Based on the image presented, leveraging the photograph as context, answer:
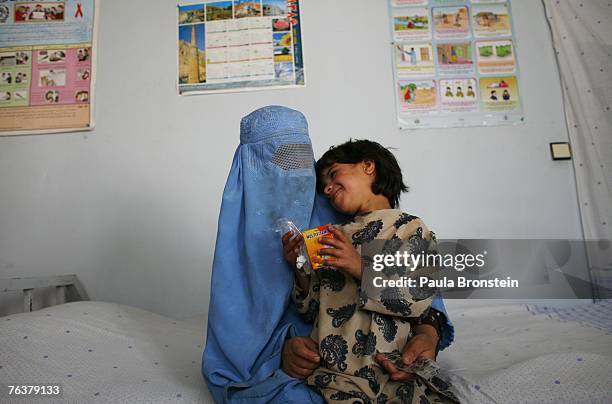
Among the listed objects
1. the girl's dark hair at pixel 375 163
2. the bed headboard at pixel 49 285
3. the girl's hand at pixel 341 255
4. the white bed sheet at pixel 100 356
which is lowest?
the white bed sheet at pixel 100 356

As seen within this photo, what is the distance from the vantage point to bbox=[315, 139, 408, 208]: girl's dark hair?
3.92ft

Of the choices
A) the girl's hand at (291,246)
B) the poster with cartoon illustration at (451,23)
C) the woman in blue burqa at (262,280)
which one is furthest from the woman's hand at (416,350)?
the poster with cartoon illustration at (451,23)

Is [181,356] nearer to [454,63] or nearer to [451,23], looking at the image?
[454,63]

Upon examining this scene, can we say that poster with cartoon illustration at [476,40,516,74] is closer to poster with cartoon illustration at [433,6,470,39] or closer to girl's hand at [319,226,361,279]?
poster with cartoon illustration at [433,6,470,39]

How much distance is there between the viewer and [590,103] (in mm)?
2127

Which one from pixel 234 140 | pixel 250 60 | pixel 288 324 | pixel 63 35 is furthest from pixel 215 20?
pixel 288 324

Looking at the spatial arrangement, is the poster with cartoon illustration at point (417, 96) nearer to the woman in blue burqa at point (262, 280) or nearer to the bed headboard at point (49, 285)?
the woman in blue burqa at point (262, 280)

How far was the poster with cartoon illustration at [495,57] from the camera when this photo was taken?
7.29ft

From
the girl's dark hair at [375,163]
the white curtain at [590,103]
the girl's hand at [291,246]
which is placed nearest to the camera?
the girl's hand at [291,246]

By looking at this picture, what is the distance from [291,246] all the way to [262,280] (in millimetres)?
122

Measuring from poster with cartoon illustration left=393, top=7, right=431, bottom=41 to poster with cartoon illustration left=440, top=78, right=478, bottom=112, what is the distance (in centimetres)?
29

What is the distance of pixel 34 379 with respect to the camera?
40.1 inches

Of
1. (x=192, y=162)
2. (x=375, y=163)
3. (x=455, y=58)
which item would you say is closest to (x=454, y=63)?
(x=455, y=58)

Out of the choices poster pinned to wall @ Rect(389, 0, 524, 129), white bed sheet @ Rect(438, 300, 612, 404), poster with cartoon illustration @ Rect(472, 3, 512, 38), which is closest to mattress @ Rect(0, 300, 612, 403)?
white bed sheet @ Rect(438, 300, 612, 404)
